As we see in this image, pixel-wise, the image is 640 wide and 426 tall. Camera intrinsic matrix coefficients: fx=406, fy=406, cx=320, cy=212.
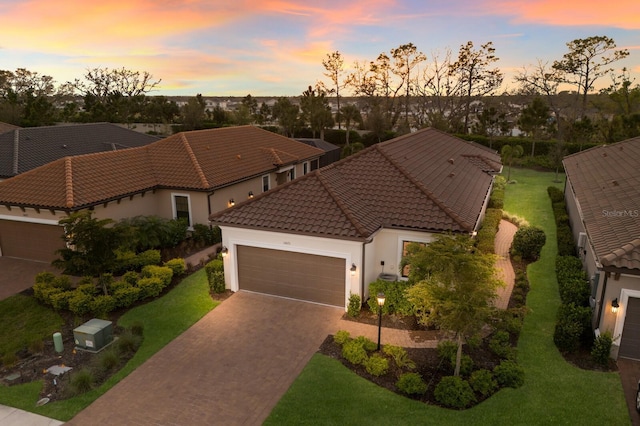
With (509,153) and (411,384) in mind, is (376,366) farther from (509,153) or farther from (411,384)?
(509,153)

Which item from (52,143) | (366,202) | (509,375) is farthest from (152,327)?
(52,143)

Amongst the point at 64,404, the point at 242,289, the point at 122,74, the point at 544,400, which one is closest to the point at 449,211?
the point at 544,400

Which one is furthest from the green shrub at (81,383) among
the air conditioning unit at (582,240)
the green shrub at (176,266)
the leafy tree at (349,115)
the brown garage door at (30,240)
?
the leafy tree at (349,115)

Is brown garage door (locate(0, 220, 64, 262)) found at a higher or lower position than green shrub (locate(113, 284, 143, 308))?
higher

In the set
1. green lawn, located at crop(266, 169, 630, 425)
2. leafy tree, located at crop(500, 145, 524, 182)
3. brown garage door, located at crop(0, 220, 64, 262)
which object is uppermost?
leafy tree, located at crop(500, 145, 524, 182)

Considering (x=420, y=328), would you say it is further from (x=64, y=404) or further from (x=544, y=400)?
(x=64, y=404)

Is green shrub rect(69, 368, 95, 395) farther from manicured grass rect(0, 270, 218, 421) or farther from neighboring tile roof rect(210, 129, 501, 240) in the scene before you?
neighboring tile roof rect(210, 129, 501, 240)

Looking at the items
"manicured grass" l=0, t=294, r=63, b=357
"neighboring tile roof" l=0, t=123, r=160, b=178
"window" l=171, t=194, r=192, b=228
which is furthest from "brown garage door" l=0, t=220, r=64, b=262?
"window" l=171, t=194, r=192, b=228

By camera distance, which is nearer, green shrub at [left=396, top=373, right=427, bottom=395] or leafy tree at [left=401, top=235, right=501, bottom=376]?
leafy tree at [left=401, top=235, right=501, bottom=376]
